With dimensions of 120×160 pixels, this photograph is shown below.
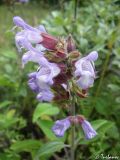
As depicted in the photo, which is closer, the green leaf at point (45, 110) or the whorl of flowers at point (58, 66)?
the whorl of flowers at point (58, 66)

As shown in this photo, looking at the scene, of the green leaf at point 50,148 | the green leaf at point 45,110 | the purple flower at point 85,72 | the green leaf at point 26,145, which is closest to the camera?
the purple flower at point 85,72

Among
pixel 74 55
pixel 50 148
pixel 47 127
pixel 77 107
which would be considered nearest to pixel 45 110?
pixel 47 127

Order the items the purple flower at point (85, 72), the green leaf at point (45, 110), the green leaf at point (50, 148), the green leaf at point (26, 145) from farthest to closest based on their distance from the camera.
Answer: the green leaf at point (45, 110)
the green leaf at point (26, 145)
the green leaf at point (50, 148)
the purple flower at point (85, 72)

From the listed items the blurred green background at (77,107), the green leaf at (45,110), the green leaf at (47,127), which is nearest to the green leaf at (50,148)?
the blurred green background at (77,107)

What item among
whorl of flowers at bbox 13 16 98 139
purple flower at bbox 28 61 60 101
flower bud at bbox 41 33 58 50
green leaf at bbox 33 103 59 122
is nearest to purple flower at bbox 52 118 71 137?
whorl of flowers at bbox 13 16 98 139

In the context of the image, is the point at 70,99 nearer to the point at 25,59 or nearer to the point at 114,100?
the point at 25,59

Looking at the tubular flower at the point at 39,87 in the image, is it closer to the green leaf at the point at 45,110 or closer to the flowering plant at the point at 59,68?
the flowering plant at the point at 59,68

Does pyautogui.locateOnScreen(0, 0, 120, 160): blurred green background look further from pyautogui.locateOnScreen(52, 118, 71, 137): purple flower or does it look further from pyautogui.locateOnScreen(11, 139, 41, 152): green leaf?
pyautogui.locateOnScreen(52, 118, 71, 137): purple flower

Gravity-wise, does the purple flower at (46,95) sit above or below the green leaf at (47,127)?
→ above
